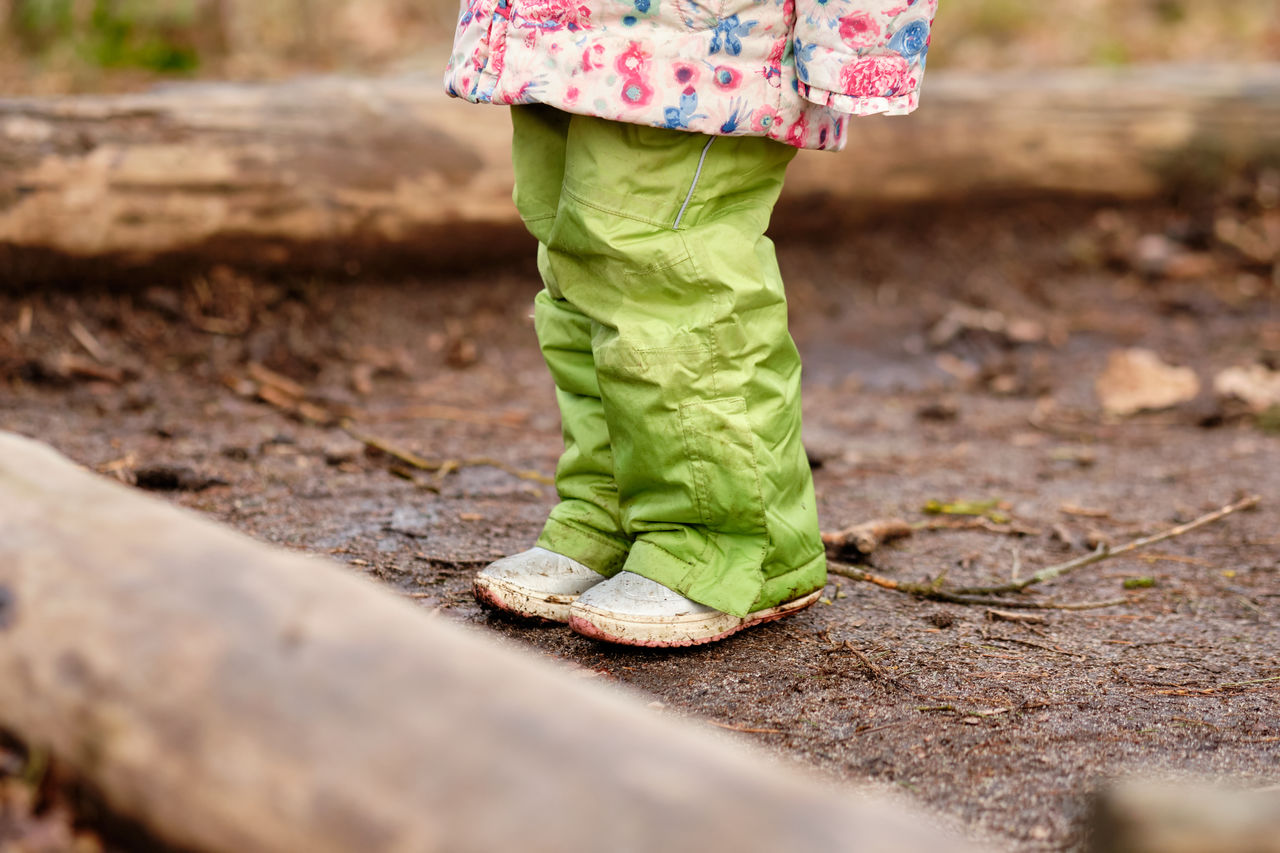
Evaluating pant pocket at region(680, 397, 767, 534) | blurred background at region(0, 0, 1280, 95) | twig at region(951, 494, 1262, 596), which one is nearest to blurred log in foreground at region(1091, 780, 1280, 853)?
pant pocket at region(680, 397, 767, 534)

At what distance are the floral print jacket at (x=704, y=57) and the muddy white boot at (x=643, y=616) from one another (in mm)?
780

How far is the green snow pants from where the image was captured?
1.84 metres

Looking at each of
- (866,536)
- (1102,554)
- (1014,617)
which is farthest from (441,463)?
(1102,554)

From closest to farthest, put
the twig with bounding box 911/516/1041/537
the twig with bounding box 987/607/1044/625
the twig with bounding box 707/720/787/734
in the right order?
the twig with bounding box 707/720/787/734 → the twig with bounding box 987/607/1044/625 → the twig with bounding box 911/516/1041/537

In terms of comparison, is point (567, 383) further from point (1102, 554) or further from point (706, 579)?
point (1102, 554)

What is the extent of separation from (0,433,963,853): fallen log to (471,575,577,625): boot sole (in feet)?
2.93

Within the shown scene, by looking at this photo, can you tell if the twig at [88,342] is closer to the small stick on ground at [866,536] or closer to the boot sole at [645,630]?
the boot sole at [645,630]

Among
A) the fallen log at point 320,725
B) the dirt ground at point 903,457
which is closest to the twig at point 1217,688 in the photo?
the dirt ground at point 903,457

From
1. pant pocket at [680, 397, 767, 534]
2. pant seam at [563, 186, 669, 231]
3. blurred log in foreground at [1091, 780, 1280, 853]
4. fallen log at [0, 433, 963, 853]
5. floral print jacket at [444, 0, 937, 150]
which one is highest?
floral print jacket at [444, 0, 937, 150]

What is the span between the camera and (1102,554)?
98.6 inches

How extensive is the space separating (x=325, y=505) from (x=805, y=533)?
1134mm

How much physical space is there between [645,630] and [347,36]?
6475 millimetres

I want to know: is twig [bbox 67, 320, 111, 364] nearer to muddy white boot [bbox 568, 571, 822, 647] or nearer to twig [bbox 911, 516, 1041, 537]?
muddy white boot [bbox 568, 571, 822, 647]

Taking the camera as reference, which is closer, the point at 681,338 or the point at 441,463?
the point at 681,338
